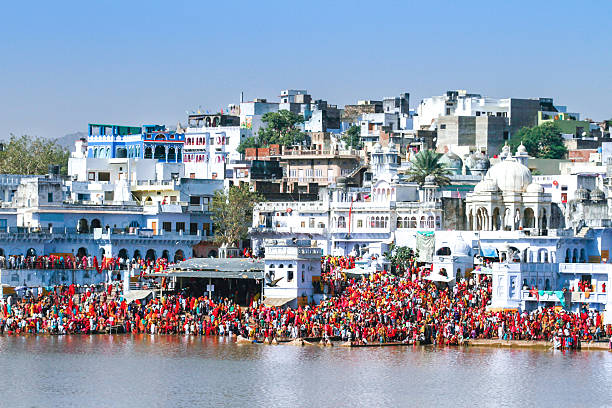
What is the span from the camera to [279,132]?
124m

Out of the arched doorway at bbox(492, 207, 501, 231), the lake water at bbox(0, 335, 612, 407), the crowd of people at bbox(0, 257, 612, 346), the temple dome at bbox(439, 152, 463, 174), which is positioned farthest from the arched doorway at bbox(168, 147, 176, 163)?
the lake water at bbox(0, 335, 612, 407)

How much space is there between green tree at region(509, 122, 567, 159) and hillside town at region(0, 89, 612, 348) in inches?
185

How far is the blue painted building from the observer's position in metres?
95.5

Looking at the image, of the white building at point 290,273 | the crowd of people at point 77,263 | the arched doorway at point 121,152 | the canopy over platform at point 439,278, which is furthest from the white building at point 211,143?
the canopy over platform at point 439,278

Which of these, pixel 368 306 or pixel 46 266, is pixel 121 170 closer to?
pixel 46 266

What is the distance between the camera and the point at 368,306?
219ft

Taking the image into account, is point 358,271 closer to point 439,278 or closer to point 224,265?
point 439,278

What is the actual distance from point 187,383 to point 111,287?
1862 cm

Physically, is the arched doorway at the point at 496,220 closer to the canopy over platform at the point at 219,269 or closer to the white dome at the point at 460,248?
the white dome at the point at 460,248

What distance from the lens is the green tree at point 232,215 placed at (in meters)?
84.8

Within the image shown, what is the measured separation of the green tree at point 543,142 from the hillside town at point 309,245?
4.69m

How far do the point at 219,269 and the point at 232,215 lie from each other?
12.5 meters

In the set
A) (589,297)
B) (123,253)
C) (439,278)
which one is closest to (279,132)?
(123,253)

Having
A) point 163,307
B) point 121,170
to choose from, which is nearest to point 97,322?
point 163,307
